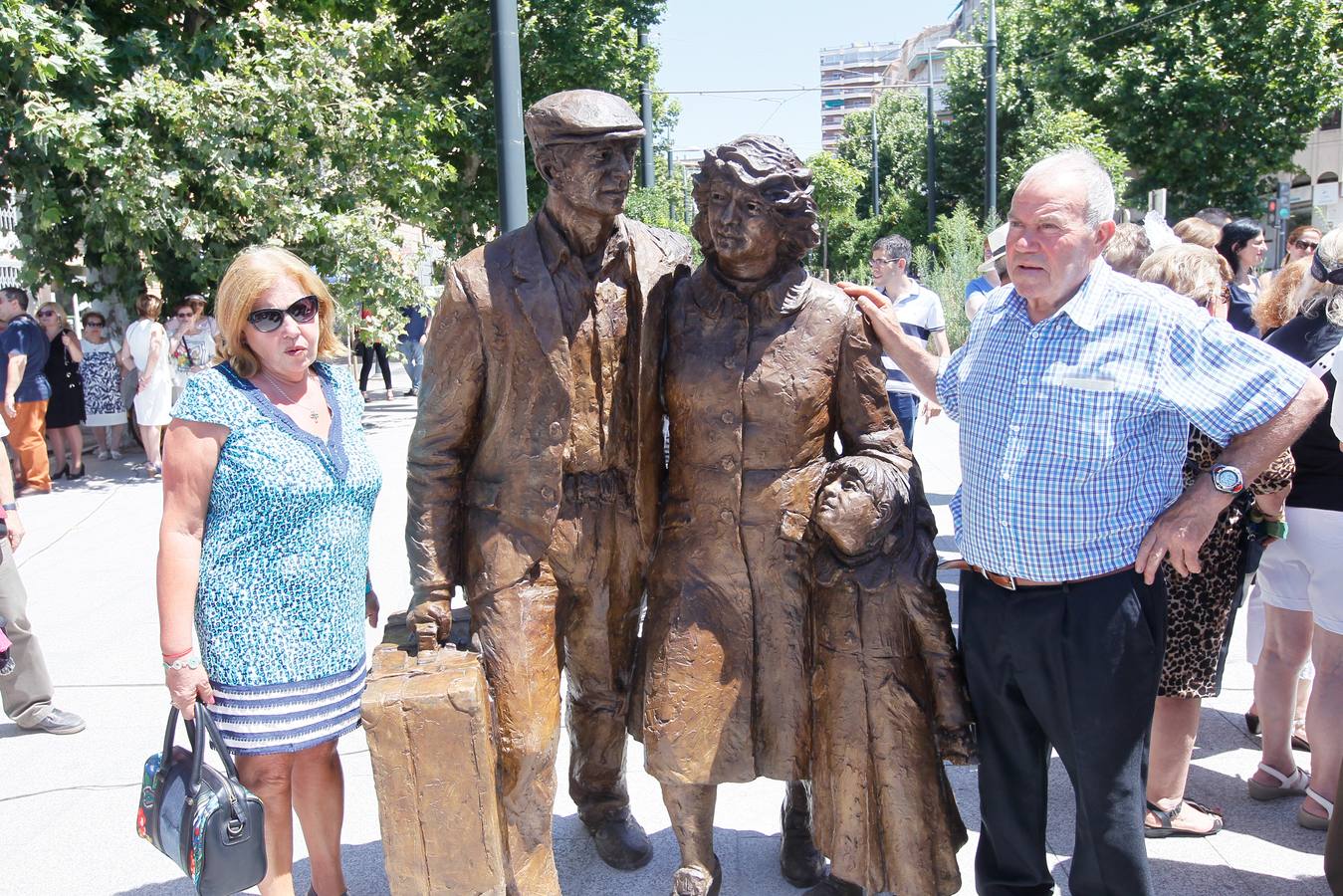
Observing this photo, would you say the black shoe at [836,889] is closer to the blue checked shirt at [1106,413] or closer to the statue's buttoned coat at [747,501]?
the statue's buttoned coat at [747,501]

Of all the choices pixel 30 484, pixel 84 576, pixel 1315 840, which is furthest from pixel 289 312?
pixel 30 484

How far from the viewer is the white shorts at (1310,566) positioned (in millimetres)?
3221

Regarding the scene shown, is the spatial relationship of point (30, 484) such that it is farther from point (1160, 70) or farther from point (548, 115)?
point (1160, 70)

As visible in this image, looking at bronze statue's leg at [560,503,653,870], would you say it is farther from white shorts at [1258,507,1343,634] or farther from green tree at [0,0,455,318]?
green tree at [0,0,455,318]

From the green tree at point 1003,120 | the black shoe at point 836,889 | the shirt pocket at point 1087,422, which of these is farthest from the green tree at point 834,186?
the shirt pocket at point 1087,422

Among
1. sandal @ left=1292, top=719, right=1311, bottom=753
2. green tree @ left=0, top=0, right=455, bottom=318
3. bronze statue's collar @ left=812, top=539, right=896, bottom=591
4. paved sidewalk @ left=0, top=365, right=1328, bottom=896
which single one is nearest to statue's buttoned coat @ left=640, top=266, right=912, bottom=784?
bronze statue's collar @ left=812, top=539, right=896, bottom=591

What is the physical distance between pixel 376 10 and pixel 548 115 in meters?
Answer: 12.4

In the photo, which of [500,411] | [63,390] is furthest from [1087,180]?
[63,390]

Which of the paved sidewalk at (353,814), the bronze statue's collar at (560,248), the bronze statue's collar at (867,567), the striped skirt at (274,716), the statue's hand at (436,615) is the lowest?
the paved sidewalk at (353,814)

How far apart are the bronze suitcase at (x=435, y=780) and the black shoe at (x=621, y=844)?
83cm

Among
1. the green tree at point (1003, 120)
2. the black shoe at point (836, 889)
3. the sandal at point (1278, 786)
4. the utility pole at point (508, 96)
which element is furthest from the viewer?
the green tree at point (1003, 120)

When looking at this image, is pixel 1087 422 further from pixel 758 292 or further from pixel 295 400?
pixel 295 400

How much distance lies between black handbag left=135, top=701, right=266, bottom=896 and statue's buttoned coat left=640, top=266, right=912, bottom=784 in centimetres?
95

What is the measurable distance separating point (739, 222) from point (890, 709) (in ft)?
4.04
